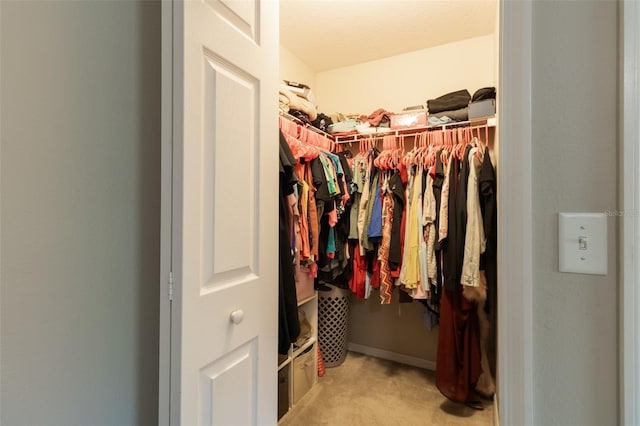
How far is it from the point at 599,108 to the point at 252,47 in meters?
0.92

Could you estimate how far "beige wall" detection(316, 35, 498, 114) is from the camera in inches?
90.1

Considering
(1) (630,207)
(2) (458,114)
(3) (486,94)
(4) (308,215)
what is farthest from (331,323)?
(1) (630,207)

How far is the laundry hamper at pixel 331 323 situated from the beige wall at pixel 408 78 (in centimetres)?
161

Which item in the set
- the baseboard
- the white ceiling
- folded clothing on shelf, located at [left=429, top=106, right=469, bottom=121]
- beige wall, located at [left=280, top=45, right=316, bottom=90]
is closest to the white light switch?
folded clothing on shelf, located at [left=429, top=106, right=469, bottom=121]

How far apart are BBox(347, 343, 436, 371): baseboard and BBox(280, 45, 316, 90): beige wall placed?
236cm

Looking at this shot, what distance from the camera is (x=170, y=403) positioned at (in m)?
0.75

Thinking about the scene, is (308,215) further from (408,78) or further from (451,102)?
(408,78)

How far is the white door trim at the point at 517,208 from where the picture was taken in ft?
1.87

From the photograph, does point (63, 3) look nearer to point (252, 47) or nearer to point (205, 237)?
point (252, 47)

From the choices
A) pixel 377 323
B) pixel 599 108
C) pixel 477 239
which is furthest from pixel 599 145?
pixel 377 323

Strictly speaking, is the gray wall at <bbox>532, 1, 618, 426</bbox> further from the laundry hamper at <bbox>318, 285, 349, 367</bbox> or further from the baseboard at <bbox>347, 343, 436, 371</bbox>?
the baseboard at <bbox>347, 343, 436, 371</bbox>

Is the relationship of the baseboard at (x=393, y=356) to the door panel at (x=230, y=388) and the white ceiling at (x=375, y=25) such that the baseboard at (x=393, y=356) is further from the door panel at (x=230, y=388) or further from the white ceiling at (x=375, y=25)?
the white ceiling at (x=375, y=25)

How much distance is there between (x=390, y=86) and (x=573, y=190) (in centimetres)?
231

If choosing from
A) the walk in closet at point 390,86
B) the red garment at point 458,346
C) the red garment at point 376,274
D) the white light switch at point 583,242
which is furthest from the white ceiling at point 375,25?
the white light switch at point 583,242
